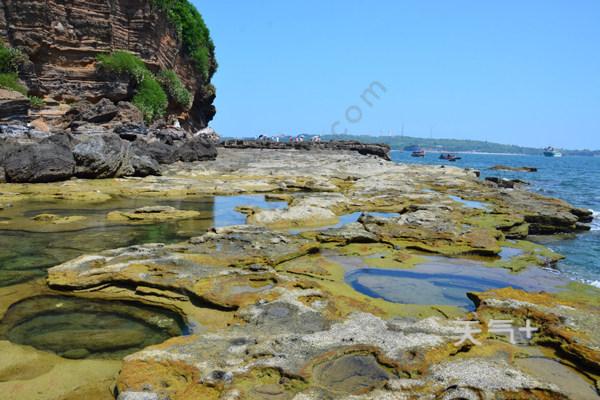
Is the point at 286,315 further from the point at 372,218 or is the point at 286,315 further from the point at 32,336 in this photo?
the point at 372,218

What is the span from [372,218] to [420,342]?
615 cm

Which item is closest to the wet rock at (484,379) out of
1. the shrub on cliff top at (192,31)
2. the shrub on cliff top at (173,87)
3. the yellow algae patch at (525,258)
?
the yellow algae patch at (525,258)

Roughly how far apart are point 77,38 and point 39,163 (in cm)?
2055

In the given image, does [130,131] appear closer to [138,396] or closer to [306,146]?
[306,146]

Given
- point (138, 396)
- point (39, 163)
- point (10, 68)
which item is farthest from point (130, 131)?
point (138, 396)

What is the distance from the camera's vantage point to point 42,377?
12.8 feet

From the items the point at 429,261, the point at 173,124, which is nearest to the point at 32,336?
the point at 429,261

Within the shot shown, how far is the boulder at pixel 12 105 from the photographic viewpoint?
24469 mm

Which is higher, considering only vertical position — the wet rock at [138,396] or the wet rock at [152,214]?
the wet rock at [138,396]

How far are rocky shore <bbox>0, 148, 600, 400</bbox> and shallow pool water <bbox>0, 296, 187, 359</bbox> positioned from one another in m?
0.04

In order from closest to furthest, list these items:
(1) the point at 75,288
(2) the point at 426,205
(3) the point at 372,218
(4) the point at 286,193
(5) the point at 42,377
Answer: (5) the point at 42,377
(1) the point at 75,288
(3) the point at 372,218
(2) the point at 426,205
(4) the point at 286,193

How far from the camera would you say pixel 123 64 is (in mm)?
33438

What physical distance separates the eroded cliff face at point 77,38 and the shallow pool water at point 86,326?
29.4m

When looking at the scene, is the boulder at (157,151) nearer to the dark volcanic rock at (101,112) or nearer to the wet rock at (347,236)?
the dark volcanic rock at (101,112)
